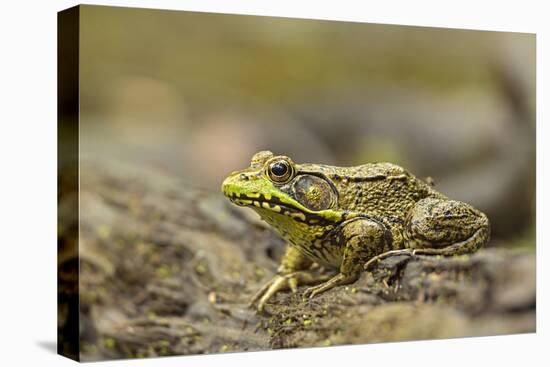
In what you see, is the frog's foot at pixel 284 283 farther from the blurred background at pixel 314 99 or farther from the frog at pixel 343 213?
the blurred background at pixel 314 99

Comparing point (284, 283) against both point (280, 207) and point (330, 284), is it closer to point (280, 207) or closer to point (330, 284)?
point (330, 284)

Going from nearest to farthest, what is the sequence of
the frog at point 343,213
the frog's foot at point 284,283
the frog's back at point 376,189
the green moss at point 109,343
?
the green moss at point 109,343 < the frog at point 343,213 < the frog's back at point 376,189 < the frog's foot at point 284,283

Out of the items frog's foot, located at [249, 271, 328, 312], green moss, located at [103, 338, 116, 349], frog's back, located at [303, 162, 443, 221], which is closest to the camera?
green moss, located at [103, 338, 116, 349]

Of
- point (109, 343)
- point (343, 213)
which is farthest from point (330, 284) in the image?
point (109, 343)

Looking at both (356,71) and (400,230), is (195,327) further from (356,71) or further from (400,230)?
(356,71)

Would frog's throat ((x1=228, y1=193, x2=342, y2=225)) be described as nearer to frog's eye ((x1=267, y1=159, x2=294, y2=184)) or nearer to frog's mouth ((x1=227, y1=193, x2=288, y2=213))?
frog's mouth ((x1=227, y1=193, x2=288, y2=213))

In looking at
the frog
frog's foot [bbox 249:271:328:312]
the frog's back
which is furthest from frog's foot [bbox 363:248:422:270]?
frog's foot [bbox 249:271:328:312]

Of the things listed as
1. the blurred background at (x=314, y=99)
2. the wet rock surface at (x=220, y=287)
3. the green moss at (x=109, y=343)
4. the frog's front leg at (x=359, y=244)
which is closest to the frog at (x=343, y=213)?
the frog's front leg at (x=359, y=244)
